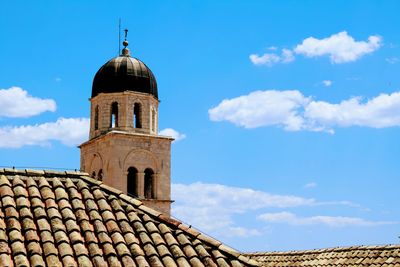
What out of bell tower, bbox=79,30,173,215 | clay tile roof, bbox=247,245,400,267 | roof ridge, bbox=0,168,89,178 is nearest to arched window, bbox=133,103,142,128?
bell tower, bbox=79,30,173,215

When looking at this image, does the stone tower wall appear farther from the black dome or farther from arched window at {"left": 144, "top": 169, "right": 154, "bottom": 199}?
arched window at {"left": 144, "top": 169, "right": 154, "bottom": 199}

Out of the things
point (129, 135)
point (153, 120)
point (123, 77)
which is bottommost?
point (129, 135)

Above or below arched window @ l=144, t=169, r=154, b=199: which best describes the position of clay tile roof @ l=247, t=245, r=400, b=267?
below

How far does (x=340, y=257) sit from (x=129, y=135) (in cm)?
1190

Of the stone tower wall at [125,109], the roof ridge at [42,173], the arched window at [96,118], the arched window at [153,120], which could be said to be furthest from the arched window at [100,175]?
the roof ridge at [42,173]

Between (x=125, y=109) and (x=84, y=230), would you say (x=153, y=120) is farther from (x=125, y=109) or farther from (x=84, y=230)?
(x=84, y=230)

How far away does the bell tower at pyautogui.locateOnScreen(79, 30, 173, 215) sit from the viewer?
2753 centimetres

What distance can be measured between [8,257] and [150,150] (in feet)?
71.2

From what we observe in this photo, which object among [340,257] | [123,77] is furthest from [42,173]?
[123,77]

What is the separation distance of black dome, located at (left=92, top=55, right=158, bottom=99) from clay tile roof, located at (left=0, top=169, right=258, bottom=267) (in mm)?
19275

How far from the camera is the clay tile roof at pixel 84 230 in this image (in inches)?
271

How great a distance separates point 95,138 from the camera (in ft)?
92.9

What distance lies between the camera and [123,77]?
2773cm

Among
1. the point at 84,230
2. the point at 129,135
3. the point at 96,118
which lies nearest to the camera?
the point at 84,230
